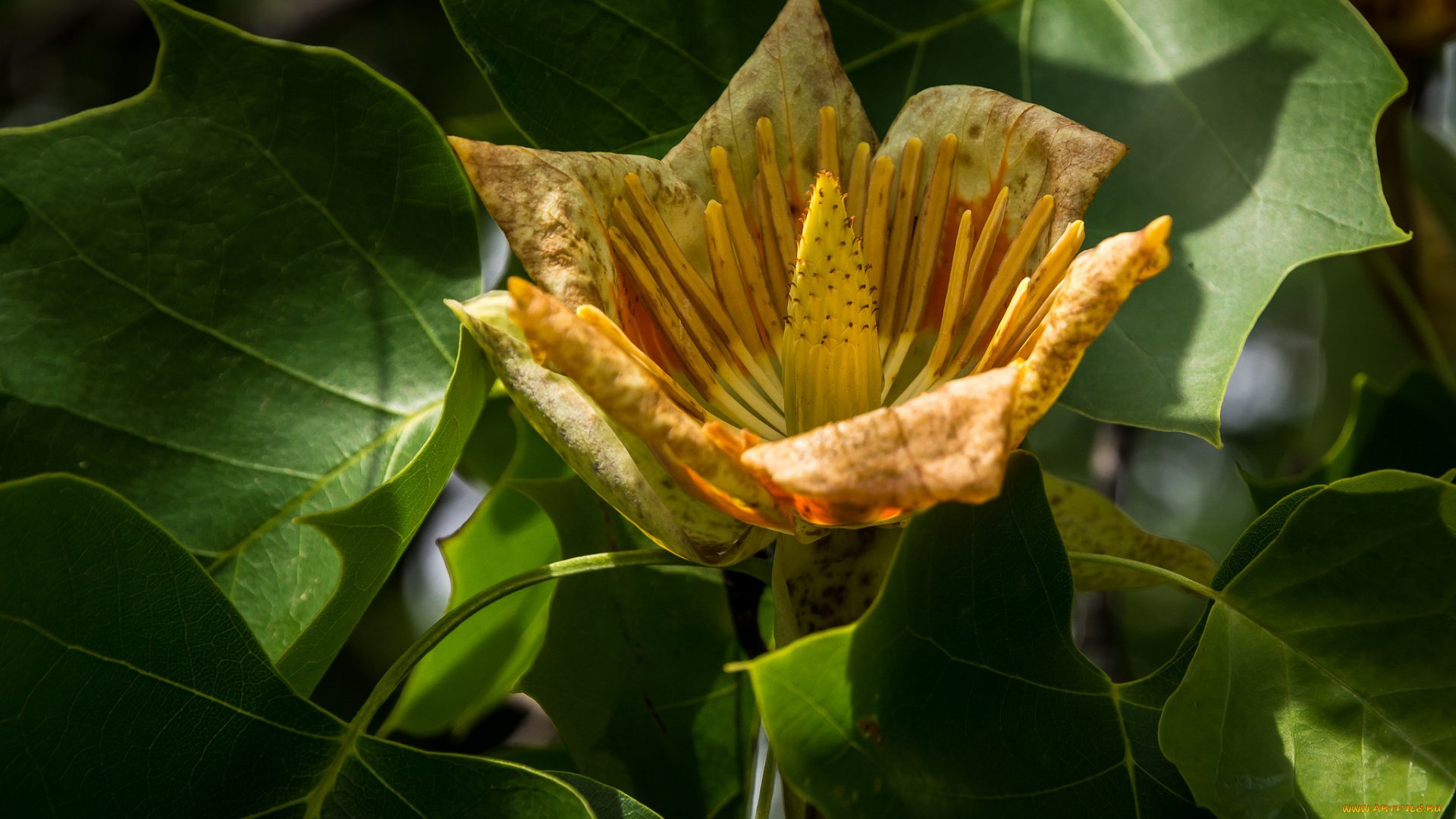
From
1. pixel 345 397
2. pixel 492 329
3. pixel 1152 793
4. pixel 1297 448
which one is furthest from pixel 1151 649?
pixel 492 329

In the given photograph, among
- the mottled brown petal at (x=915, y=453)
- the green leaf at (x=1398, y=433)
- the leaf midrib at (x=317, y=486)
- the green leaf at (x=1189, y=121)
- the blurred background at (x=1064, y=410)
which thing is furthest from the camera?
the blurred background at (x=1064, y=410)

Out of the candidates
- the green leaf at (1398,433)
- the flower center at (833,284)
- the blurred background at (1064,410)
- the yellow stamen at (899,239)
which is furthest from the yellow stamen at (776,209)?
the green leaf at (1398,433)

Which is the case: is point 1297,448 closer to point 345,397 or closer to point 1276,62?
point 1276,62

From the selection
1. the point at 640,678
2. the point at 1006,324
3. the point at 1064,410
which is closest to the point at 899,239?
the point at 1006,324

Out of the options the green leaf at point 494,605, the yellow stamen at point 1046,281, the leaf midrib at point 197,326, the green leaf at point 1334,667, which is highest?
the yellow stamen at point 1046,281

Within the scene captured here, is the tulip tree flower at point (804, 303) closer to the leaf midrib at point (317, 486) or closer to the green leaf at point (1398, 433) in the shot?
the leaf midrib at point (317, 486)

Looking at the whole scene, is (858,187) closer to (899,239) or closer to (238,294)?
(899,239)

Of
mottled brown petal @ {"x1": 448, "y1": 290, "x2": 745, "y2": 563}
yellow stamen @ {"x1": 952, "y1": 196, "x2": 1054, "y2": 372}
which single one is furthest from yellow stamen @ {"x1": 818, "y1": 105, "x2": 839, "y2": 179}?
mottled brown petal @ {"x1": 448, "y1": 290, "x2": 745, "y2": 563}
